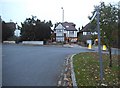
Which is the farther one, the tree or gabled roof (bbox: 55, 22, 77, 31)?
gabled roof (bbox: 55, 22, 77, 31)

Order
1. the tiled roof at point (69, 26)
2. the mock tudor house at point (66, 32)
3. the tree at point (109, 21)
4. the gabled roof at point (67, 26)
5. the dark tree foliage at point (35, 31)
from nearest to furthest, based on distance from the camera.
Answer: the tree at point (109, 21) < the dark tree foliage at point (35, 31) < the mock tudor house at point (66, 32) < the gabled roof at point (67, 26) < the tiled roof at point (69, 26)

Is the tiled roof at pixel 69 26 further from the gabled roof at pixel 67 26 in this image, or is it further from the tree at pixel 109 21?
the tree at pixel 109 21

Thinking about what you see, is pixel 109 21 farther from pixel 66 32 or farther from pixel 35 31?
pixel 66 32

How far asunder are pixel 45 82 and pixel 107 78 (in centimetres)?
259

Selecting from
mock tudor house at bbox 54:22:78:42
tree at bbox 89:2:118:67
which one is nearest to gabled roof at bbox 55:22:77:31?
mock tudor house at bbox 54:22:78:42

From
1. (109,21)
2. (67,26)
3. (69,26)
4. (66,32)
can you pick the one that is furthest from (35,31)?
(109,21)

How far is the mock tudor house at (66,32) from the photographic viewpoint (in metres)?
94.6

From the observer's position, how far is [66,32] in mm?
99500

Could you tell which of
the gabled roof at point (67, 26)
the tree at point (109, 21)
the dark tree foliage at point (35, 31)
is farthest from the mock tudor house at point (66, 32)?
the tree at point (109, 21)

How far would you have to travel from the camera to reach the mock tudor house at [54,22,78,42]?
94.6 m

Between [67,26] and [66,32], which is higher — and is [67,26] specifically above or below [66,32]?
above

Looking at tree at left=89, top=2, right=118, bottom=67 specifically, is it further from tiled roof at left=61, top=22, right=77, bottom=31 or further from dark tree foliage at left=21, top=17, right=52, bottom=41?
tiled roof at left=61, top=22, right=77, bottom=31

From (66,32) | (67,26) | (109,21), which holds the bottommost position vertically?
(66,32)

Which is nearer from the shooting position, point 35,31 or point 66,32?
point 35,31
